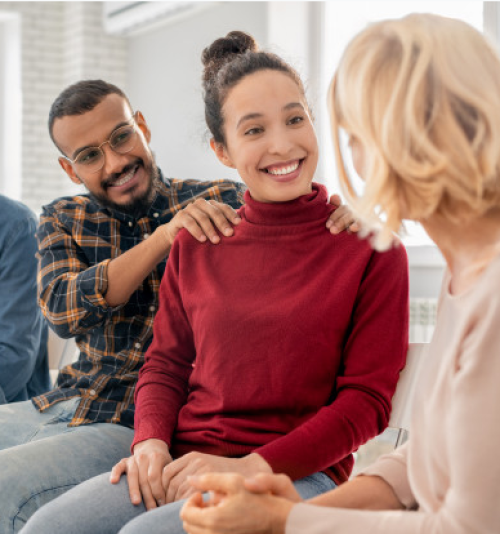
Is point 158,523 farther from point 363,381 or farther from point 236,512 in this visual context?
point 363,381

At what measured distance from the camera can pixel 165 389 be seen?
1794 millimetres

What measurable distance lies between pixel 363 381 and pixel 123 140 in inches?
40.0

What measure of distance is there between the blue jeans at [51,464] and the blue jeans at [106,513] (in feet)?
0.88

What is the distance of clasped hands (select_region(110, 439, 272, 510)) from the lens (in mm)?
1502

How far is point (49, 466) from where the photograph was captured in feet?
5.98

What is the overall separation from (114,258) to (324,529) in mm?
1271

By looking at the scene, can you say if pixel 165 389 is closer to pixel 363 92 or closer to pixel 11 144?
pixel 363 92

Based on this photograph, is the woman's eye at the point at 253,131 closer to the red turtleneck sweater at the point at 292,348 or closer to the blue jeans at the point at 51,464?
the red turtleneck sweater at the point at 292,348

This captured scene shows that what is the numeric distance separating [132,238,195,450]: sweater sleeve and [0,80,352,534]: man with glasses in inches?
6.5

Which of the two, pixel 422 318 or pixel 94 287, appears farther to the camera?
pixel 422 318

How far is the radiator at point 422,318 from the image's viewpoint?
495 centimetres

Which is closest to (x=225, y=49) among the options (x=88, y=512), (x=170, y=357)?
(x=170, y=357)

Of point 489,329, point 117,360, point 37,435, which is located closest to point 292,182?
point 117,360

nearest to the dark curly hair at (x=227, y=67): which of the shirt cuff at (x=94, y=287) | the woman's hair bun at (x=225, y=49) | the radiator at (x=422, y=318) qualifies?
the woman's hair bun at (x=225, y=49)
